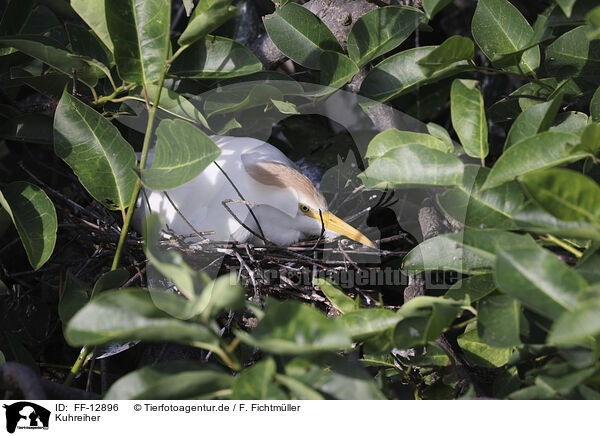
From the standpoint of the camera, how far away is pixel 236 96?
112 cm

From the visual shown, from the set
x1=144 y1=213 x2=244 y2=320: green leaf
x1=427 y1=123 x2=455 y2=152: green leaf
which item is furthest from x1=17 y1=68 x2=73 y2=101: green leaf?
x1=427 y1=123 x2=455 y2=152: green leaf

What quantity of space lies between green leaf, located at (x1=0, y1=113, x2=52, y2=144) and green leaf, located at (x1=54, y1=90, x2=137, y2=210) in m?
0.22

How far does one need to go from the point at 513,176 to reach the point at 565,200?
10cm

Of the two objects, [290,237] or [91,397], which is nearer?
[91,397]

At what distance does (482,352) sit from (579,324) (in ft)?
1.24

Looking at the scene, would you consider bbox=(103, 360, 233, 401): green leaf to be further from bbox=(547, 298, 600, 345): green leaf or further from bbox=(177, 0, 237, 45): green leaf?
bbox=(177, 0, 237, 45): green leaf

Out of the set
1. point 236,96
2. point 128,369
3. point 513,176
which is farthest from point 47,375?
point 513,176

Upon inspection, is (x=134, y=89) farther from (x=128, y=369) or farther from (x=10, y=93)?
(x=128, y=369)

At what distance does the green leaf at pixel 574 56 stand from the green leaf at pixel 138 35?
2.36ft

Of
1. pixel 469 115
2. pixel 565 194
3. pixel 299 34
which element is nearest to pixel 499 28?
pixel 469 115

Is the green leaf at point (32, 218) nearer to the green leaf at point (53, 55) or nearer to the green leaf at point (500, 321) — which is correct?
the green leaf at point (53, 55)

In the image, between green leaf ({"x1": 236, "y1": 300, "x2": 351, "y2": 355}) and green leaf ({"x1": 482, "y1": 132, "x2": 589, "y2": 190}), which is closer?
green leaf ({"x1": 236, "y1": 300, "x2": 351, "y2": 355})

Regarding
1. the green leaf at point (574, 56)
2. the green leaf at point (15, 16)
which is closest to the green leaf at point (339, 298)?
the green leaf at point (574, 56)

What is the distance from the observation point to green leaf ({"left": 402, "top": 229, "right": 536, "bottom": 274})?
0.67 metres
